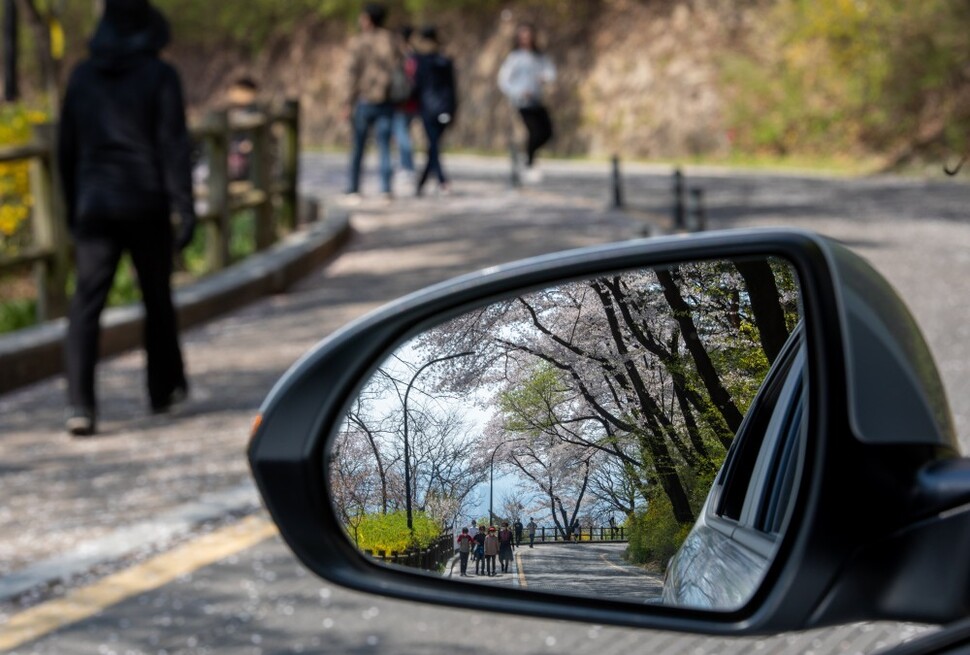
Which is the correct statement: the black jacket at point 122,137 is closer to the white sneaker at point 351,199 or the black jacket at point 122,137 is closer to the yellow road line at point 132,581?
the yellow road line at point 132,581

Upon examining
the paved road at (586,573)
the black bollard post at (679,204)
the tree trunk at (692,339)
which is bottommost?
the black bollard post at (679,204)

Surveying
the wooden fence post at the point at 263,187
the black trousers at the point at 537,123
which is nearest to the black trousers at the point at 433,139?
the black trousers at the point at 537,123

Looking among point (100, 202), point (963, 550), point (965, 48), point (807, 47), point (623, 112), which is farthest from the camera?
point (623, 112)

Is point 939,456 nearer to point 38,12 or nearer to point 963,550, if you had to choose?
point 963,550

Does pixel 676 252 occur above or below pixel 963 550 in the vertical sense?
above

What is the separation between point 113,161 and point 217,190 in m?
4.76

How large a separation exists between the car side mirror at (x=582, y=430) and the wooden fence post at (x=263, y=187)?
1264 centimetres

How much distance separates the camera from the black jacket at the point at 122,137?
7.98 metres

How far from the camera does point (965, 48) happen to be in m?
28.9

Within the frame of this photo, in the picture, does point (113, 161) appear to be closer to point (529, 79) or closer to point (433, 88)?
point (433, 88)

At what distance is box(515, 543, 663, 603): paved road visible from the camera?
168 centimetres

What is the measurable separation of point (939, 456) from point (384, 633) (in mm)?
3681

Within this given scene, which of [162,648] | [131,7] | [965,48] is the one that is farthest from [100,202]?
[965,48]

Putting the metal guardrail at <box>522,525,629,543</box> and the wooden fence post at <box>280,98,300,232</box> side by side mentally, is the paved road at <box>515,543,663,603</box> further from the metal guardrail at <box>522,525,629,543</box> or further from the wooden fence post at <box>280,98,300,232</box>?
the wooden fence post at <box>280,98,300,232</box>
